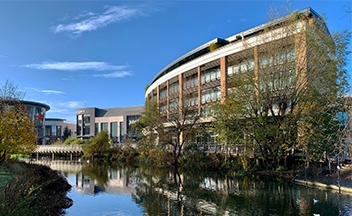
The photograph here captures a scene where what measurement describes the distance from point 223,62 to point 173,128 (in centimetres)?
1135

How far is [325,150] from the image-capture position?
24.1 m

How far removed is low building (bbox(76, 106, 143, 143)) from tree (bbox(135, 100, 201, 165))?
55357 millimetres

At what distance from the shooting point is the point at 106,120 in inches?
3967

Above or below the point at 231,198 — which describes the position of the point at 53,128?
above

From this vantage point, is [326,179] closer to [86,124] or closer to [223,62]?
[223,62]

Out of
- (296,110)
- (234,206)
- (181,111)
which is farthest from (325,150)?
(181,111)

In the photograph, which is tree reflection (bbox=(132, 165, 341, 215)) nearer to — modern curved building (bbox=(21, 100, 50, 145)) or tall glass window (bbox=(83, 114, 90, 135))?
modern curved building (bbox=(21, 100, 50, 145))

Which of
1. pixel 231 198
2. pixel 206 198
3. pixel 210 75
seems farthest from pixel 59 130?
pixel 231 198

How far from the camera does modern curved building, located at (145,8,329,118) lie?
84.5 ft

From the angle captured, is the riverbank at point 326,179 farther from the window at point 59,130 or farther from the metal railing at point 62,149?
the window at point 59,130

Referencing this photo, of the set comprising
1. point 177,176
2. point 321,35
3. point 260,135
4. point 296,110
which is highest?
point 321,35

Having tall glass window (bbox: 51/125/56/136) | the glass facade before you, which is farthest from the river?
tall glass window (bbox: 51/125/56/136)

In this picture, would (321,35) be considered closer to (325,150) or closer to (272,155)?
(325,150)

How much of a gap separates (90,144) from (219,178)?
32.6 meters
